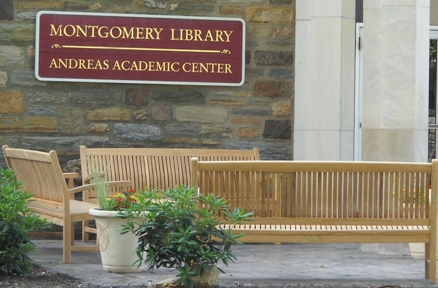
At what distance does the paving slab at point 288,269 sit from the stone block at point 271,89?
151 centimetres

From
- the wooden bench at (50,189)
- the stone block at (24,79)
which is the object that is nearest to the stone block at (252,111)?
the wooden bench at (50,189)

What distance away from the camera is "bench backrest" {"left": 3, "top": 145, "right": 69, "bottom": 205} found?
7.40 meters

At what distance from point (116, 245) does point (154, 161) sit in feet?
7.95

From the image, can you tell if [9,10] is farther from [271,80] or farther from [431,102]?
[431,102]

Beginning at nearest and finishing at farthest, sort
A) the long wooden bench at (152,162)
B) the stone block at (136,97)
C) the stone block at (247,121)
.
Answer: the long wooden bench at (152,162)
the stone block at (136,97)
the stone block at (247,121)

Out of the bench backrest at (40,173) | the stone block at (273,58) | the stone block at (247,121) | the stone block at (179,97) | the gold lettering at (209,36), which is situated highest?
the gold lettering at (209,36)

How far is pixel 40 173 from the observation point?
7.85 m

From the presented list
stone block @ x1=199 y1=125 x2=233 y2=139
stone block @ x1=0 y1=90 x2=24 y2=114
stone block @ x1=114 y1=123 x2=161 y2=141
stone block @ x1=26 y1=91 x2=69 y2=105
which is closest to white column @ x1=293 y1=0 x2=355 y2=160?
stone block @ x1=199 y1=125 x2=233 y2=139

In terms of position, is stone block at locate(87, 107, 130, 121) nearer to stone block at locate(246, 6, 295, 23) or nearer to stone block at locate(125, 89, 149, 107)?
stone block at locate(125, 89, 149, 107)

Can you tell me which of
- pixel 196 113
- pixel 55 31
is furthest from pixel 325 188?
pixel 55 31

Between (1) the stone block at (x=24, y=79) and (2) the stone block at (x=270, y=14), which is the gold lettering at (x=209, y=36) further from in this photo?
(1) the stone block at (x=24, y=79)

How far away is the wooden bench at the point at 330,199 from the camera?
6.48m

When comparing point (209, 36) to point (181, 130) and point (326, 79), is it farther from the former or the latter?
point (326, 79)

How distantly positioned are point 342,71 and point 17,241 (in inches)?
160
